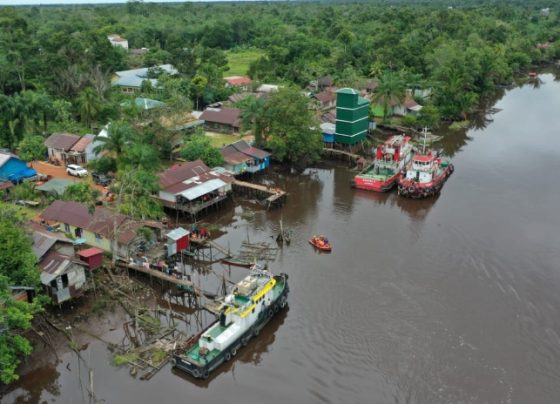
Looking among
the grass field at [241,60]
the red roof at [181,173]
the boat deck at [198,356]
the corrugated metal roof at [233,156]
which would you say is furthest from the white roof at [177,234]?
the grass field at [241,60]

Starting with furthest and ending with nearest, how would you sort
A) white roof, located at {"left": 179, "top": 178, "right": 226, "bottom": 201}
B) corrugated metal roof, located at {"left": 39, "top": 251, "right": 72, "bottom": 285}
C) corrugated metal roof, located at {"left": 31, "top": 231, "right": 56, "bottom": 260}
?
white roof, located at {"left": 179, "top": 178, "right": 226, "bottom": 201}
corrugated metal roof, located at {"left": 31, "top": 231, "right": 56, "bottom": 260}
corrugated metal roof, located at {"left": 39, "top": 251, "right": 72, "bottom": 285}

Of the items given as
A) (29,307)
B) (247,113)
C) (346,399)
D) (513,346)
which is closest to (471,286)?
(513,346)

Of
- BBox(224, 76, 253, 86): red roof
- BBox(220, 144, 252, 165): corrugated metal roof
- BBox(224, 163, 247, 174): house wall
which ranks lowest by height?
BBox(224, 163, 247, 174): house wall

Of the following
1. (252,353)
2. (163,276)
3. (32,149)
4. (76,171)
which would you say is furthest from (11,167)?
(252,353)

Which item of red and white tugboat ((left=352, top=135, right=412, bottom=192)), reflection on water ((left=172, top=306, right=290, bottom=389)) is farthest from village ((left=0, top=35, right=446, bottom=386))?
red and white tugboat ((left=352, top=135, right=412, bottom=192))

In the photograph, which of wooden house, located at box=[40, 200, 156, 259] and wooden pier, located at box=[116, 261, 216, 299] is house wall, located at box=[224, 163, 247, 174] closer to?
wooden house, located at box=[40, 200, 156, 259]

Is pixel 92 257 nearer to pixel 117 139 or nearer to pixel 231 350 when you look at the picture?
pixel 231 350
